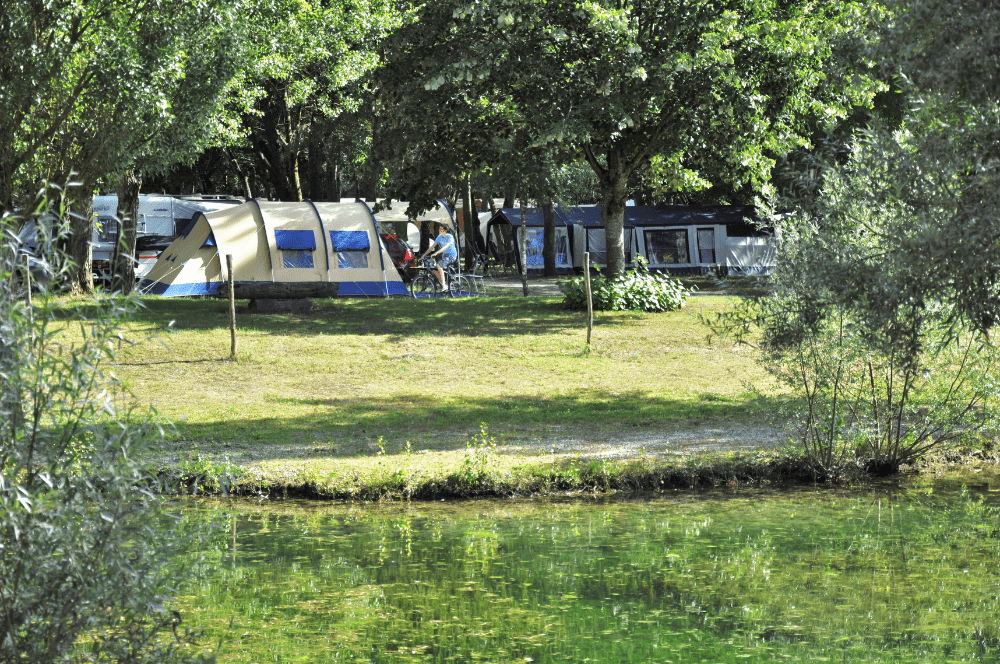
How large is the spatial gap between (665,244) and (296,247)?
15894 mm

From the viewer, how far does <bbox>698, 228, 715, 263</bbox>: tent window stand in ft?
117

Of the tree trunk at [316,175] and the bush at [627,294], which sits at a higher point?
the tree trunk at [316,175]

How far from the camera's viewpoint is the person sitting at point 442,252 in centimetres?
2373

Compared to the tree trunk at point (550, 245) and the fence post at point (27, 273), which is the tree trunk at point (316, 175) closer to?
the tree trunk at point (550, 245)

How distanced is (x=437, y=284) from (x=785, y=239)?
15.7 m

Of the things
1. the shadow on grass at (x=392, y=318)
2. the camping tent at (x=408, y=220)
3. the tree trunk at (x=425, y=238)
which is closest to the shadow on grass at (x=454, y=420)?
the shadow on grass at (x=392, y=318)

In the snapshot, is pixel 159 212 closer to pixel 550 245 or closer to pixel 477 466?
pixel 550 245

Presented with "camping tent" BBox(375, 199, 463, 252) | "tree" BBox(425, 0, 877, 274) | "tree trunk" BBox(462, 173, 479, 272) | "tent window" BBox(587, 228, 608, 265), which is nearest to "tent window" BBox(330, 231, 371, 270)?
"camping tent" BBox(375, 199, 463, 252)

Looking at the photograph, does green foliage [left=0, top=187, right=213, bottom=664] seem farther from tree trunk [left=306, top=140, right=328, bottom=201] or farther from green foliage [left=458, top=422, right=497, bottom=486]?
tree trunk [left=306, top=140, right=328, bottom=201]

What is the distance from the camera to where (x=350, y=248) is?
80.2 ft

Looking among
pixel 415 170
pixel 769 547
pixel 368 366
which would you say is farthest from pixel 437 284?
pixel 769 547

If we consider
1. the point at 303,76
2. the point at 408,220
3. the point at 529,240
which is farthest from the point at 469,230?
the point at 408,220

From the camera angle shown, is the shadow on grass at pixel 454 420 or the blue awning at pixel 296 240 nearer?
the shadow on grass at pixel 454 420

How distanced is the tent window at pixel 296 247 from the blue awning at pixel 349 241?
0.48m
